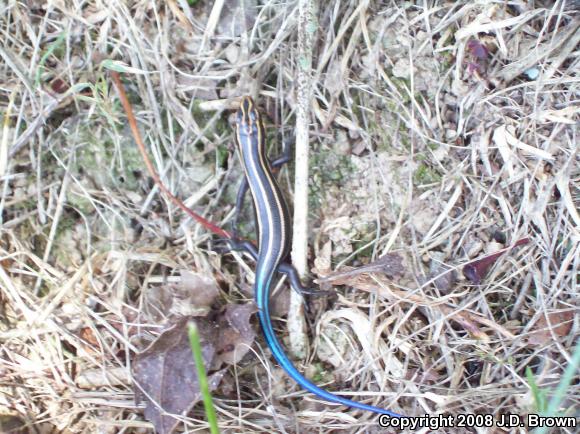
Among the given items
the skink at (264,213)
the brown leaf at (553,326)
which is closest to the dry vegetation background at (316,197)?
the brown leaf at (553,326)

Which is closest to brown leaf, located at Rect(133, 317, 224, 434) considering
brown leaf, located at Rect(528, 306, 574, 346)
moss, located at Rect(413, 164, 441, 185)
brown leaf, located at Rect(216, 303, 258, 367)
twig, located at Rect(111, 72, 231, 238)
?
brown leaf, located at Rect(216, 303, 258, 367)

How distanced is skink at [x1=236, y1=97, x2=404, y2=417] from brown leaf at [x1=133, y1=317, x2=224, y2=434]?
1.01ft

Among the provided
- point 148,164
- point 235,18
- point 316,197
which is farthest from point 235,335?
point 235,18

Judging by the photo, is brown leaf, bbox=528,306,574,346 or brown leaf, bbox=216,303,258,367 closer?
brown leaf, bbox=528,306,574,346

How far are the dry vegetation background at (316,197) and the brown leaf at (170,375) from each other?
0.10 m

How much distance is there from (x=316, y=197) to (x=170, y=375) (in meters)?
1.18

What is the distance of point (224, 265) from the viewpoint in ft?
9.20

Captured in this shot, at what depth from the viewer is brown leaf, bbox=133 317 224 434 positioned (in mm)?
2396

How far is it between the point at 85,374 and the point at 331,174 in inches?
65.4

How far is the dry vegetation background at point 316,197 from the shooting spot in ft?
7.84

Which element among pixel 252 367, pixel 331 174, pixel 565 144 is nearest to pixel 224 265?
pixel 252 367

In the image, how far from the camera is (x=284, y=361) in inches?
100

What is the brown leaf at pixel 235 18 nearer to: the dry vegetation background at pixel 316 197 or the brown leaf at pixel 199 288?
the dry vegetation background at pixel 316 197

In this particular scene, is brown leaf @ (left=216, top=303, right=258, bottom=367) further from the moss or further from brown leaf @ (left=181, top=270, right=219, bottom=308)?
the moss
